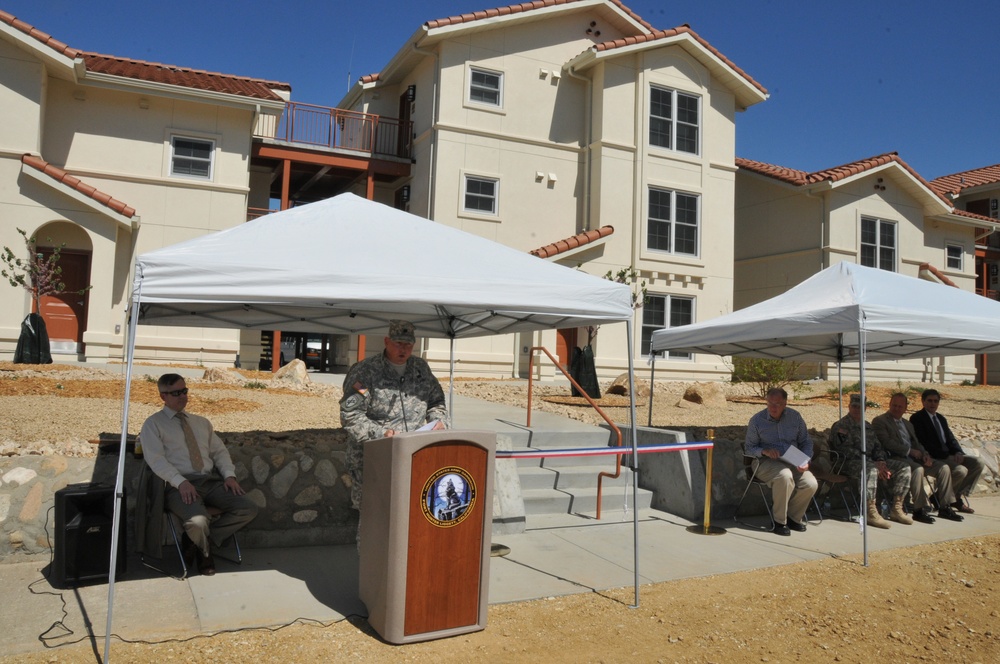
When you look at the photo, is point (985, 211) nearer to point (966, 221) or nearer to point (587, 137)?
point (966, 221)

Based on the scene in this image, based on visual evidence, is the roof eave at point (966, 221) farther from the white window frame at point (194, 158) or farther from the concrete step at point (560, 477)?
the concrete step at point (560, 477)

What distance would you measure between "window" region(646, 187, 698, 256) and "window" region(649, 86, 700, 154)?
1.48 meters

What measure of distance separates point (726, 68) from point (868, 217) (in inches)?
297

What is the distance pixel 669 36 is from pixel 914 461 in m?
16.6

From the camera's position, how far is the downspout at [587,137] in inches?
855

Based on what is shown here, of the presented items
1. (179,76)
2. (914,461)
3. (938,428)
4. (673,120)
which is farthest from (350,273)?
(673,120)

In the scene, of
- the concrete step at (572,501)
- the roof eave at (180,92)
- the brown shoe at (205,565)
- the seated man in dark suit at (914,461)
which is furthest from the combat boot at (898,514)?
the roof eave at (180,92)

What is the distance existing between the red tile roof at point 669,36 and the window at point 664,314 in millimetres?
6937

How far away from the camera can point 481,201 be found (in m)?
20.8

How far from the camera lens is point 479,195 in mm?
20672

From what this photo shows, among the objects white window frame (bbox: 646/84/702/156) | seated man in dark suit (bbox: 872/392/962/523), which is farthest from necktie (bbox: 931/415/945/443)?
white window frame (bbox: 646/84/702/156)

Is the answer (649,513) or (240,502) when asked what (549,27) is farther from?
(240,502)

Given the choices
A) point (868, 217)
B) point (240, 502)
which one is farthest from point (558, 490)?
point (868, 217)

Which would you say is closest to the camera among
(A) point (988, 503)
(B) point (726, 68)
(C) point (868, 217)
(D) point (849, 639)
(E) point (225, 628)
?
(E) point (225, 628)
